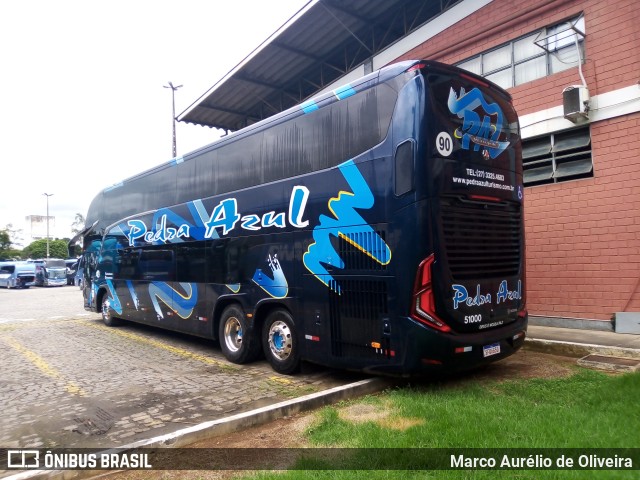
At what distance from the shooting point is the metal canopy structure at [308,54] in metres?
13.2

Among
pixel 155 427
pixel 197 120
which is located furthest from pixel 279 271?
pixel 197 120

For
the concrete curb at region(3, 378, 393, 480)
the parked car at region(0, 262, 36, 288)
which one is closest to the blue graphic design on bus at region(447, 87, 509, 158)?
the concrete curb at region(3, 378, 393, 480)

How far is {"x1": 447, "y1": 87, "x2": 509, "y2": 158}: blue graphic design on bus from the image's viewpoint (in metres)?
5.72

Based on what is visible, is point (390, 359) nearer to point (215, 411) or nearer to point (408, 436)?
point (408, 436)

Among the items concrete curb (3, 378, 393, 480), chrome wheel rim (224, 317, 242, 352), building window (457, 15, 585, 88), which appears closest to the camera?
concrete curb (3, 378, 393, 480)

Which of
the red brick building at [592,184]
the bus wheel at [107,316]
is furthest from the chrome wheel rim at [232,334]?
the red brick building at [592,184]

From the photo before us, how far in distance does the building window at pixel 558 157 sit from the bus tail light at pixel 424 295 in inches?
237

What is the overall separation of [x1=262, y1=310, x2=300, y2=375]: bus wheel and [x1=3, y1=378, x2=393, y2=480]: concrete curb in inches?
52.3

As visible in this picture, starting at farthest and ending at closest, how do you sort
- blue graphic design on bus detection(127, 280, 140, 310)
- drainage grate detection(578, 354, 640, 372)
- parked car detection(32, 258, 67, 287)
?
parked car detection(32, 258, 67, 287) → blue graphic design on bus detection(127, 280, 140, 310) → drainage grate detection(578, 354, 640, 372)

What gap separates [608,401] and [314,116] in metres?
4.95

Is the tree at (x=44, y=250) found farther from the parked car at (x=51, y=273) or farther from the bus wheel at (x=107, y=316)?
the bus wheel at (x=107, y=316)

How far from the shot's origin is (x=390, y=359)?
5473 millimetres

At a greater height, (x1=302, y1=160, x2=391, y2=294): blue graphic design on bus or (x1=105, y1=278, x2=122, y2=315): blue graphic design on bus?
(x1=302, y1=160, x2=391, y2=294): blue graphic design on bus

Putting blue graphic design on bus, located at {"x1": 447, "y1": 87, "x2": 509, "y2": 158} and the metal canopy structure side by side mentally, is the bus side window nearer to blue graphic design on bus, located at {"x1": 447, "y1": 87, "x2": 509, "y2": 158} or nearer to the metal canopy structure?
blue graphic design on bus, located at {"x1": 447, "y1": 87, "x2": 509, "y2": 158}
